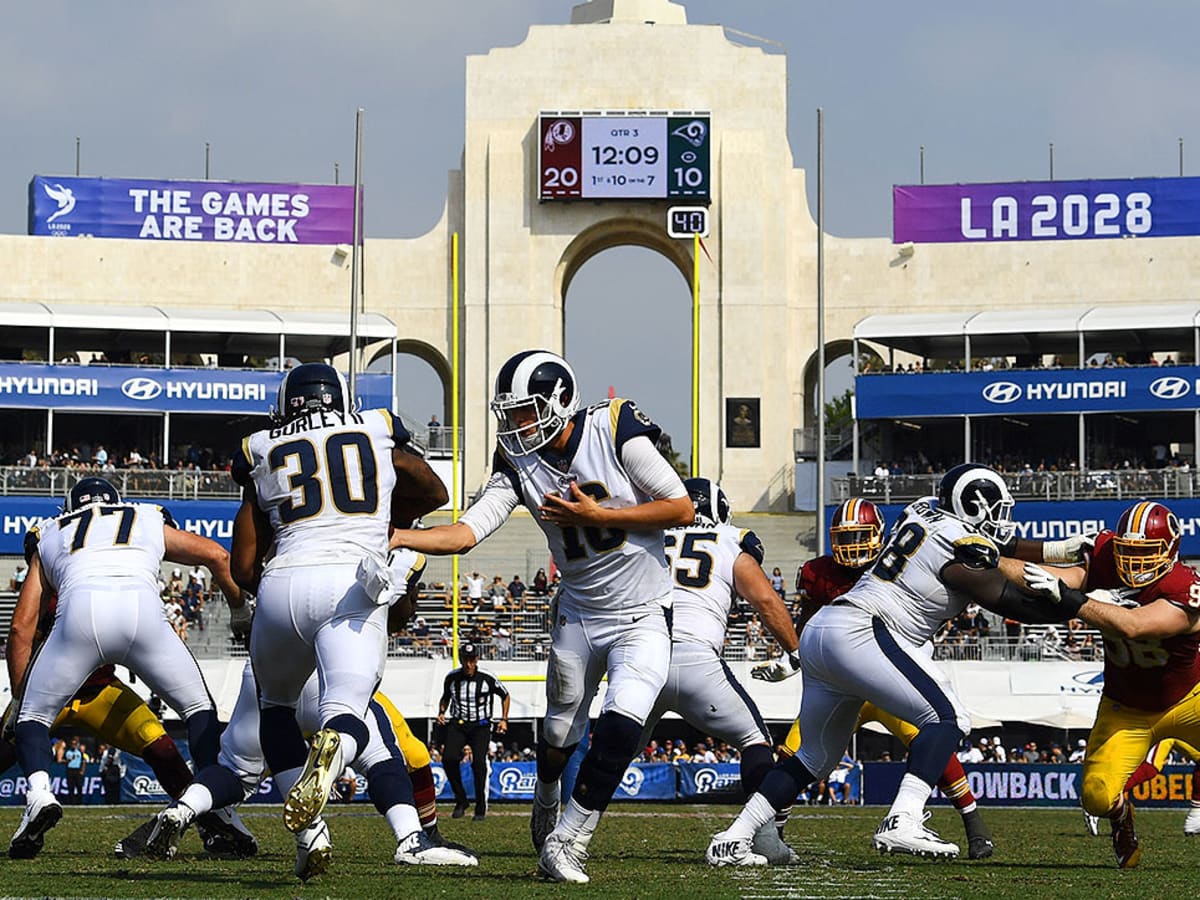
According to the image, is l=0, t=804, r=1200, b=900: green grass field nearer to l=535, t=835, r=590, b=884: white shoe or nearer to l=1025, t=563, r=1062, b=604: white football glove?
l=535, t=835, r=590, b=884: white shoe

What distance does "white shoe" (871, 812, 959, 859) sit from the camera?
10062 millimetres

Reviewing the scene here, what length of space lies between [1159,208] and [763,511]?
13770 mm

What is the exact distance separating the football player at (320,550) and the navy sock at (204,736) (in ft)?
4.47

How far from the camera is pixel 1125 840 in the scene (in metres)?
10.7

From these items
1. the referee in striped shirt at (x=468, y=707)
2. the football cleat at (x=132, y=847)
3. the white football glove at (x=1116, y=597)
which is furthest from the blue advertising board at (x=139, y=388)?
the white football glove at (x=1116, y=597)

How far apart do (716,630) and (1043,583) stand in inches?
105

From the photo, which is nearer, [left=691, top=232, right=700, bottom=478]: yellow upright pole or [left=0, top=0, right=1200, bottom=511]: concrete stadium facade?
[left=691, top=232, right=700, bottom=478]: yellow upright pole

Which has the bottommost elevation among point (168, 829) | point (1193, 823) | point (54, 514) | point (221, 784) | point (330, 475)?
point (1193, 823)

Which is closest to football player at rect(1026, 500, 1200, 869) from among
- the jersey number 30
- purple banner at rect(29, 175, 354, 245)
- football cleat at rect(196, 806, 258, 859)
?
the jersey number 30

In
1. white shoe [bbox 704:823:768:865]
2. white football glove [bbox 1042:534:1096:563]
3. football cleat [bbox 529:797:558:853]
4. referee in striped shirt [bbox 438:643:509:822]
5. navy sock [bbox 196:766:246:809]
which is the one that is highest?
white football glove [bbox 1042:534:1096:563]

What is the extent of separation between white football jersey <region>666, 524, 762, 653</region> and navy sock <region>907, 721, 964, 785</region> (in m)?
1.59

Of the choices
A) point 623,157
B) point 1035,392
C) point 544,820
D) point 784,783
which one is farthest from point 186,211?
point 784,783

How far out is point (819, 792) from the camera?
26.1 metres

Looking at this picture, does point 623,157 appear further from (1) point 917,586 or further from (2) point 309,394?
(2) point 309,394
